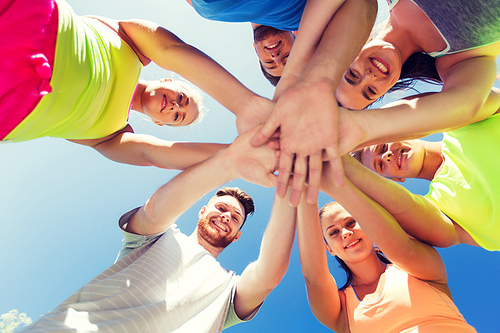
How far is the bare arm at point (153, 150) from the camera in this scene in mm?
1284

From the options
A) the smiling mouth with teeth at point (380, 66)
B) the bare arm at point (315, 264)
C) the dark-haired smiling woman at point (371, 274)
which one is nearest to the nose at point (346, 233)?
the dark-haired smiling woman at point (371, 274)

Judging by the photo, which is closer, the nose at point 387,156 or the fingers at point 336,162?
the fingers at point 336,162

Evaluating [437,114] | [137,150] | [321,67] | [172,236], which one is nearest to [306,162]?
[321,67]

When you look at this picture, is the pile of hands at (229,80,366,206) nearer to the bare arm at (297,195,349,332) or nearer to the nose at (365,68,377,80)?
the bare arm at (297,195,349,332)

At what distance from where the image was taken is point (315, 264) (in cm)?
133

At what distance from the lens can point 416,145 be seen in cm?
195

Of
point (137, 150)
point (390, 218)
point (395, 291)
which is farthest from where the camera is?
point (395, 291)

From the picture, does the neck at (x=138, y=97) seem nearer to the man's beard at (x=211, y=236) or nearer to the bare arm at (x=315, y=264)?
the man's beard at (x=211, y=236)

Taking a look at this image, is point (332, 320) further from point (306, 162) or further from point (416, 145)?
point (416, 145)

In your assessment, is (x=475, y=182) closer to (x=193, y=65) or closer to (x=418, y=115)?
(x=418, y=115)

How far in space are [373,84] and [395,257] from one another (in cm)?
105

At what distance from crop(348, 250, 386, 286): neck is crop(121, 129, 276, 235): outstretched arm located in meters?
1.18

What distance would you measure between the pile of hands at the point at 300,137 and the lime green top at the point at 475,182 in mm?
897

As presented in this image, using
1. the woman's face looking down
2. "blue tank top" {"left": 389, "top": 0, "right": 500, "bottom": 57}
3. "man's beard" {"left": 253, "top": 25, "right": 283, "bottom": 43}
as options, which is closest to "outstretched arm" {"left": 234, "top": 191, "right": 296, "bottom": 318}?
the woman's face looking down
